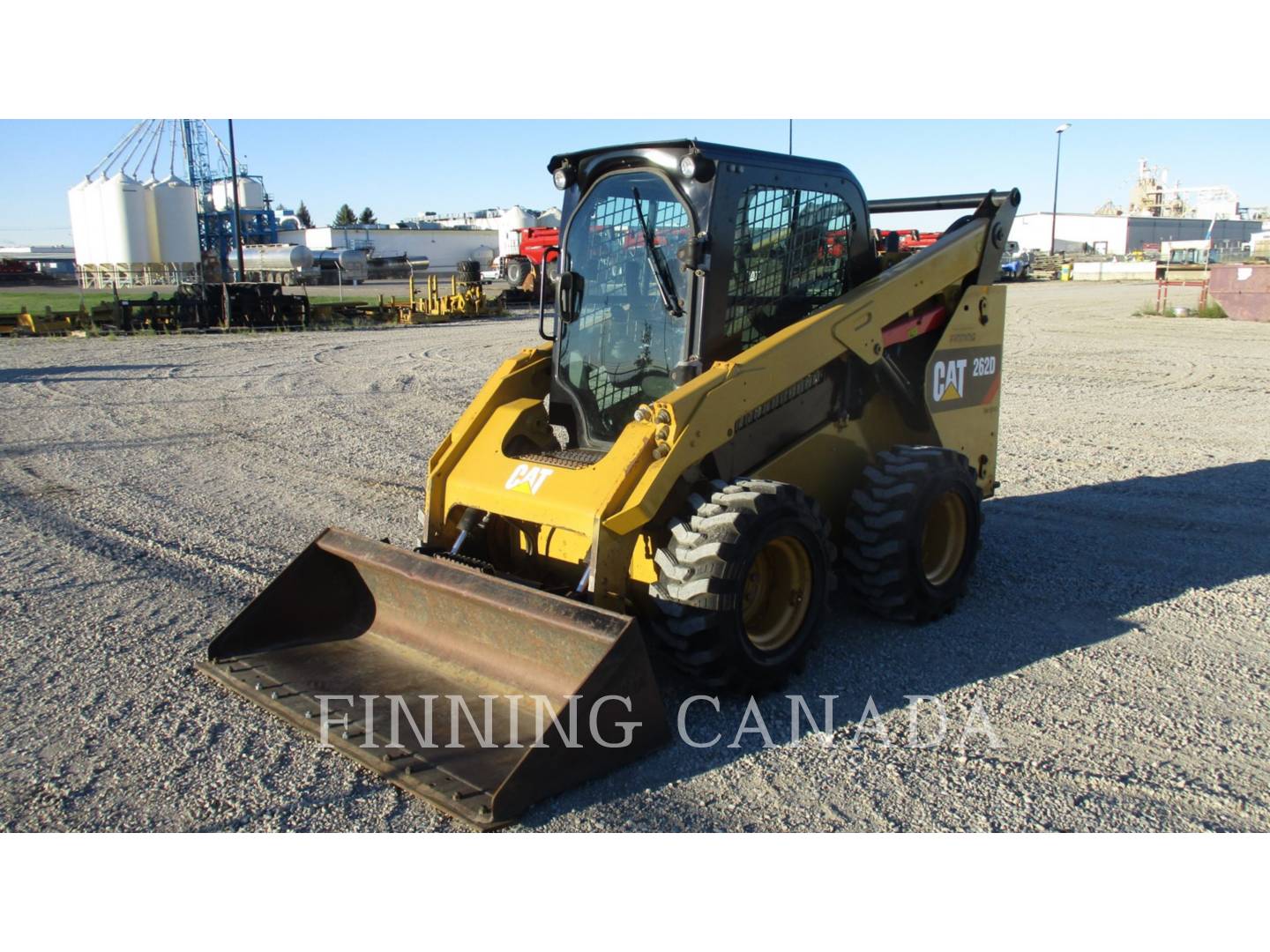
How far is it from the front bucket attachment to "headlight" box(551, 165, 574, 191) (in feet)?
7.05

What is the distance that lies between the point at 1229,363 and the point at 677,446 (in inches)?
569

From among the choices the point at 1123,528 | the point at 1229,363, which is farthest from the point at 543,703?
the point at 1229,363

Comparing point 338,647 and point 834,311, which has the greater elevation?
point 834,311

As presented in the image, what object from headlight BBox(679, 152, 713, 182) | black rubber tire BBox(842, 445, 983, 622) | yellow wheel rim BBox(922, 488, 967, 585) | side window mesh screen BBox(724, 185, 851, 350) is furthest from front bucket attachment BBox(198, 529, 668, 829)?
yellow wheel rim BBox(922, 488, 967, 585)

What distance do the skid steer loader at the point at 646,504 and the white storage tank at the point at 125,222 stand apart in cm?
5202

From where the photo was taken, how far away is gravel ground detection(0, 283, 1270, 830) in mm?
3752

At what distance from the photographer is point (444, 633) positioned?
4.87 metres

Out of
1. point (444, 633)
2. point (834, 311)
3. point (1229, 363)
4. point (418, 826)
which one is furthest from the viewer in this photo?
point (1229, 363)

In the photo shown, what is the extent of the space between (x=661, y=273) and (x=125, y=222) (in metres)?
53.4

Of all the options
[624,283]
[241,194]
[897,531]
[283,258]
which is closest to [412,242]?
[241,194]

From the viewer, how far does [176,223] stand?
51250 mm

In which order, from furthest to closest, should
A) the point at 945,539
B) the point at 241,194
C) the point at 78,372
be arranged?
1. the point at 241,194
2. the point at 78,372
3. the point at 945,539

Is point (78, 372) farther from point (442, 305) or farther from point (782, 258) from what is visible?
point (782, 258)

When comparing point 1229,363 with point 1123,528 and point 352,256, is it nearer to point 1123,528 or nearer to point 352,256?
point 1123,528
